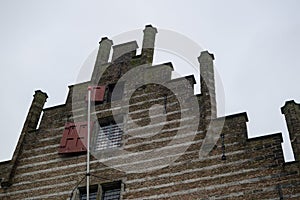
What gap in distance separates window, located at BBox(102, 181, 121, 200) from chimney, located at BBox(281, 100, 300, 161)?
4732 millimetres

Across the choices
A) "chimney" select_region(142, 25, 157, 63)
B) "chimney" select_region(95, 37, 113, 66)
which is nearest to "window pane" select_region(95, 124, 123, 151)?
"chimney" select_region(142, 25, 157, 63)

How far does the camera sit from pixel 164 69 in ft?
51.7

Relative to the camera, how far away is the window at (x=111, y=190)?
42.7 feet

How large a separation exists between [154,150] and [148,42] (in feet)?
17.0

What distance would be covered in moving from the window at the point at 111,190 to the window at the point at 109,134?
4.63 ft

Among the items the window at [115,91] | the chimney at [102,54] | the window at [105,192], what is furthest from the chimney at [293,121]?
the chimney at [102,54]

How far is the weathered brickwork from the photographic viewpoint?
11.7 metres

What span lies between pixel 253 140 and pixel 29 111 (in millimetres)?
7940

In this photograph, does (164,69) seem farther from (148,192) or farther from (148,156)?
(148,192)

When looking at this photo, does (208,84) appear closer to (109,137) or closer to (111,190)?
(109,137)

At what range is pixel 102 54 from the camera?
1795cm

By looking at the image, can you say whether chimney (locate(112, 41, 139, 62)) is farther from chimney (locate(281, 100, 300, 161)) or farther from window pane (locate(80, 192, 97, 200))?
chimney (locate(281, 100, 300, 161))

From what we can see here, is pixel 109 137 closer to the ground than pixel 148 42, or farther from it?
closer to the ground

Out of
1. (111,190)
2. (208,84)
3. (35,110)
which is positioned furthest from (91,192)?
(208,84)
